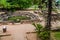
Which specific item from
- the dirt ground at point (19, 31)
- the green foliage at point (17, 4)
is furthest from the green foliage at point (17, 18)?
the green foliage at point (17, 4)

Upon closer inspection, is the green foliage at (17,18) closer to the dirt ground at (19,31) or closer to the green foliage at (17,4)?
the dirt ground at (19,31)

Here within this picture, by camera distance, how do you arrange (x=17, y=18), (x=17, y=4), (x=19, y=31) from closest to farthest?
Result: (x=19, y=31) → (x=17, y=18) → (x=17, y=4)

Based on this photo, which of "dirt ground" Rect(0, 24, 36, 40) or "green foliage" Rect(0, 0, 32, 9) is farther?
"green foliage" Rect(0, 0, 32, 9)

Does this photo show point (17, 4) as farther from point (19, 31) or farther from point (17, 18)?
point (19, 31)

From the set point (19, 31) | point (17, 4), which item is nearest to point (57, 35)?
point (19, 31)

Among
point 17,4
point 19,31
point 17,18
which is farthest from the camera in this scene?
point 17,4

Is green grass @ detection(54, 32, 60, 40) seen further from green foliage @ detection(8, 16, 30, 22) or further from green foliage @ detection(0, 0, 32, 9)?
green foliage @ detection(0, 0, 32, 9)

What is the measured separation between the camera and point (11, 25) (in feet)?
43.4

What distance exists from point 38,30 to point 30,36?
63cm

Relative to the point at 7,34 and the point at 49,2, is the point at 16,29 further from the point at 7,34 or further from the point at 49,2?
the point at 49,2

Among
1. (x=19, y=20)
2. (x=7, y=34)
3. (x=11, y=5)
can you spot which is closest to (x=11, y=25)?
(x=19, y=20)

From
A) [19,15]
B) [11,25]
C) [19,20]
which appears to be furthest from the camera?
[19,15]

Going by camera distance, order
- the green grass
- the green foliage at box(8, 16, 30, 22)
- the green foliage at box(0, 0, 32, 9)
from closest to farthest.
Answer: the green grass
the green foliage at box(8, 16, 30, 22)
the green foliage at box(0, 0, 32, 9)

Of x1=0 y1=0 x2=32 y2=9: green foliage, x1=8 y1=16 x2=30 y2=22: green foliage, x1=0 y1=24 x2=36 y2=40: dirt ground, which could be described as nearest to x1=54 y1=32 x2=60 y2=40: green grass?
x1=0 y1=24 x2=36 y2=40: dirt ground
